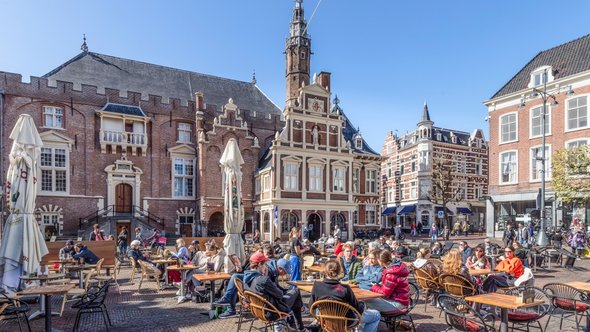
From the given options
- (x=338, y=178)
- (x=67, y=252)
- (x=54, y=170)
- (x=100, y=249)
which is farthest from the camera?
(x=338, y=178)

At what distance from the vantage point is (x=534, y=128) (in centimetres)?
2667

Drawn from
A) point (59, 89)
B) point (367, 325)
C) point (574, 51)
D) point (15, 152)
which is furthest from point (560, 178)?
point (59, 89)

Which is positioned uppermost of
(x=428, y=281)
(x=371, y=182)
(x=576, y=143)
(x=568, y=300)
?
(x=576, y=143)

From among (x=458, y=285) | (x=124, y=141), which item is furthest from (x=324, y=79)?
(x=458, y=285)

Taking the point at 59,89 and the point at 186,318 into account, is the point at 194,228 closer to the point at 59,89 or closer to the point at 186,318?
the point at 59,89

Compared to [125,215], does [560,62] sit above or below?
above

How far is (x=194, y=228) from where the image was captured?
28.0m

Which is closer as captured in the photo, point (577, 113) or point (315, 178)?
point (577, 113)

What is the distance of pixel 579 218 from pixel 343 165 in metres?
15.4

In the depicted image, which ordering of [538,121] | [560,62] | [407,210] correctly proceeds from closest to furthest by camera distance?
1. [538,121]
2. [560,62]
3. [407,210]

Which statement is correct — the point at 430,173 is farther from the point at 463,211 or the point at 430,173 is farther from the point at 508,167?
the point at 508,167

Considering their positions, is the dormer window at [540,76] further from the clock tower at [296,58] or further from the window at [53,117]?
the window at [53,117]

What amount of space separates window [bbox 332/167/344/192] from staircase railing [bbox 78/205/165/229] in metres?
13.0

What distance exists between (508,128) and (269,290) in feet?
92.2
